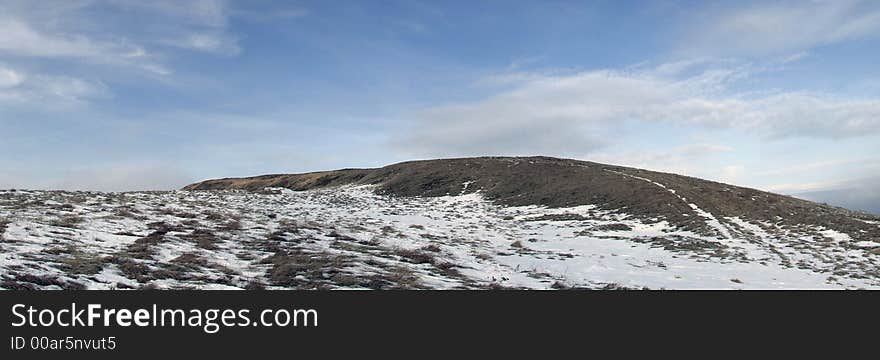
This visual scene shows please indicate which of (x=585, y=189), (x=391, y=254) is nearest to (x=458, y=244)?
(x=391, y=254)

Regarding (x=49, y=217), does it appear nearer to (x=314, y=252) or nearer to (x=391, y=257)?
(x=314, y=252)

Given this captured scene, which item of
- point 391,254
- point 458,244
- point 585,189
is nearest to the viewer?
point 391,254

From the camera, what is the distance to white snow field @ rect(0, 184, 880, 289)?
32.4ft

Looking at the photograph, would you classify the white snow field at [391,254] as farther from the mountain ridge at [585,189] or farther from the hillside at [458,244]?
the mountain ridge at [585,189]

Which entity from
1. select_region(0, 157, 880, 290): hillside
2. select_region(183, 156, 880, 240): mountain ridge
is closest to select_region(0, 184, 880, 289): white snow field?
select_region(0, 157, 880, 290): hillside

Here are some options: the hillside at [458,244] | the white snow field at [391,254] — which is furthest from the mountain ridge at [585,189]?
the white snow field at [391,254]

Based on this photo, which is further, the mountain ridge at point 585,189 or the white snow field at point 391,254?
the mountain ridge at point 585,189

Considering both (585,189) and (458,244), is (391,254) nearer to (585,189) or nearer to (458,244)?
(458,244)

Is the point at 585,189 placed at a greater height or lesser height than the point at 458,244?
greater

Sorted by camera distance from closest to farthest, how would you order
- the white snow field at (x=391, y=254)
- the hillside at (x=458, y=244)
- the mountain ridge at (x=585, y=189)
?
the white snow field at (x=391, y=254), the hillside at (x=458, y=244), the mountain ridge at (x=585, y=189)

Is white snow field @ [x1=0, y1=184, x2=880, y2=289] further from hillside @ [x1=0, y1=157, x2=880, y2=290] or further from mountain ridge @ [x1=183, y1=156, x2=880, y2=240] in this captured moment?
mountain ridge @ [x1=183, y1=156, x2=880, y2=240]

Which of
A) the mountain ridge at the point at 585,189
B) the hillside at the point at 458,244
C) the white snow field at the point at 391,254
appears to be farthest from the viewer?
the mountain ridge at the point at 585,189

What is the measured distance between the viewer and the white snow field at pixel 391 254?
9875mm

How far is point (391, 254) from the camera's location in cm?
1473
